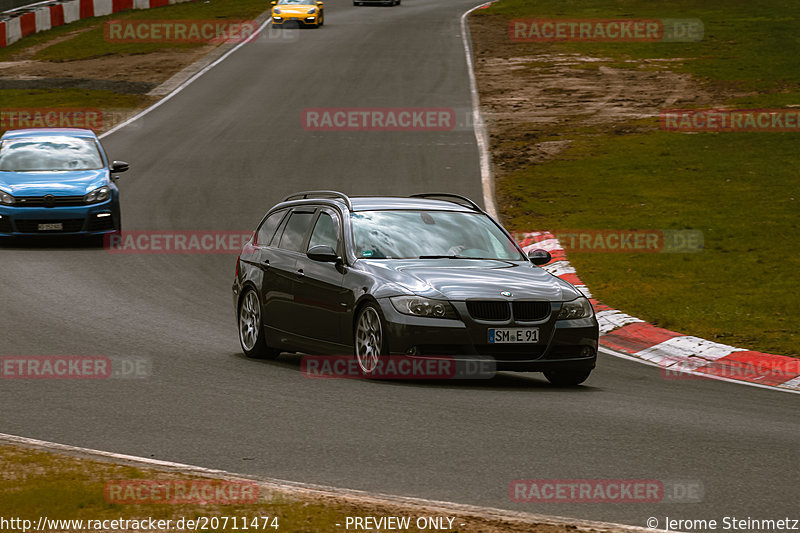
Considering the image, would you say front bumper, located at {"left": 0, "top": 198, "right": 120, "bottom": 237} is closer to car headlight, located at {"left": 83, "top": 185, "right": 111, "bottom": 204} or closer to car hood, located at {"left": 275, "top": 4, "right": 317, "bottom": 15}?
car headlight, located at {"left": 83, "top": 185, "right": 111, "bottom": 204}

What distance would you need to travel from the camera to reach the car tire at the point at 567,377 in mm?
10688

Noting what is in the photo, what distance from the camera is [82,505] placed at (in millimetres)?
5957

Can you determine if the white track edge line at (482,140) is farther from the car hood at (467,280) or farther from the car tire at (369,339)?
the car tire at (369,339)

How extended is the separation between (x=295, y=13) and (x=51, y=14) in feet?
33.4

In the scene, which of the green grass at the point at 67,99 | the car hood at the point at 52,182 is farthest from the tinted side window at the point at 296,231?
the green grass at the point at 67,99

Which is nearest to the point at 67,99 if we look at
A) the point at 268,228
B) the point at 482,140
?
the point at 482,140

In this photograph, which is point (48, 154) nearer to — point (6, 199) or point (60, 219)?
point (6, 199)

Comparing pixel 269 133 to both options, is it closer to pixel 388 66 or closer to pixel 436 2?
pixel 388 66

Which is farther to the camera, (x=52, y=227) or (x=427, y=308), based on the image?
(x=52, y=227)

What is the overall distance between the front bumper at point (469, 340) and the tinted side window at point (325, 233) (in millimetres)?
1472

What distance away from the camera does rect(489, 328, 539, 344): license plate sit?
10125 millimetres

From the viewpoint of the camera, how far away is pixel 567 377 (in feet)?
35.6

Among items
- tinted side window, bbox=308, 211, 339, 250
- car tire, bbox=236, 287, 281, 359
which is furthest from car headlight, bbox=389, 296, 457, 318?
car tire, bbox=236, 287, 281, 359

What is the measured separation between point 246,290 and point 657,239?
28.3ft
